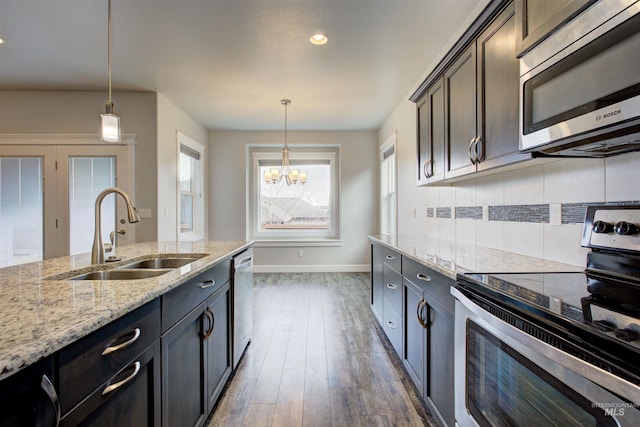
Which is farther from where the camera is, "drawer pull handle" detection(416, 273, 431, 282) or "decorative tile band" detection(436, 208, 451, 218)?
"decorative tile band" detection(436, 208, 451, 218)

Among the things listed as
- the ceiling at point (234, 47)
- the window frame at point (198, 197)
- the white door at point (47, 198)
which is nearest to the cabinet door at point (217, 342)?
the ceiling at point (234, 47)

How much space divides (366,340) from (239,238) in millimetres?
3596

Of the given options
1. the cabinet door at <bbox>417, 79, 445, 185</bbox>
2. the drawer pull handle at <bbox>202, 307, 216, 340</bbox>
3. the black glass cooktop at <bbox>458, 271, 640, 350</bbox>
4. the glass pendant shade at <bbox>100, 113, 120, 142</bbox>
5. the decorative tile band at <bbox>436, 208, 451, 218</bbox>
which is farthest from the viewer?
the decorative tile band at <bbox>436, 208, 451, 218</bbox>

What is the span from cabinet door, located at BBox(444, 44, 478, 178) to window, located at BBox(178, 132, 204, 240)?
145 inches

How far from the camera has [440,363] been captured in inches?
60.5

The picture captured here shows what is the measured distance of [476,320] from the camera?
3.66ft

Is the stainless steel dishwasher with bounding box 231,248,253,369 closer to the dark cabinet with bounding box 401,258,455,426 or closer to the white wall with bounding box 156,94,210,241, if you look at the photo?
the dark cabinet with bounding box 401,258,455,426

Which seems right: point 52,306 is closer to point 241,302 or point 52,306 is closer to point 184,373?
point 184,373

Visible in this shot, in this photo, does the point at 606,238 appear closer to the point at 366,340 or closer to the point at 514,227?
the point at 514,227

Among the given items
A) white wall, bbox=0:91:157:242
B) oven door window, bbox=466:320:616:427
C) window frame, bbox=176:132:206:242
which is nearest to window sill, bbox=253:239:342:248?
window frame, bbox=176:132:206:242

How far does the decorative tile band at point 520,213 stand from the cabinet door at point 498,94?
14.2 inches

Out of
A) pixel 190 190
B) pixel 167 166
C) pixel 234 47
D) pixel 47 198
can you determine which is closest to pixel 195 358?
pixel 234 47

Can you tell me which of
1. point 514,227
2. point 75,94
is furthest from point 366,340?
point 75,94

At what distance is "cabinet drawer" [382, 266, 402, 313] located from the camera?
224cm
